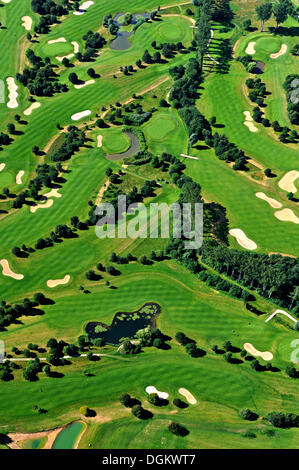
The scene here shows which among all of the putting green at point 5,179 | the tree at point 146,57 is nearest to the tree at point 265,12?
the tree at point 146,57

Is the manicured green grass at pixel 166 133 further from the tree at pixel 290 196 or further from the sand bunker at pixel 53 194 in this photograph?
the tree at pixel 290 196

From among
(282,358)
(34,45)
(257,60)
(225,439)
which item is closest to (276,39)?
(257,60)

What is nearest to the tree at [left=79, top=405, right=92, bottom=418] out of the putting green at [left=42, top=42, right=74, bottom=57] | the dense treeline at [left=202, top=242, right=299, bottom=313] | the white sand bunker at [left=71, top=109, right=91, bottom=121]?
the dense treeline at [left=202, top=242, right=299, bottom=313]

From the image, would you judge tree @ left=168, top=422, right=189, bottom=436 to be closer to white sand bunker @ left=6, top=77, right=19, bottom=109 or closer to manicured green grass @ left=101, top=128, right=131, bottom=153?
manicured green grass @ left=101, top=128, right=131, bottom=153

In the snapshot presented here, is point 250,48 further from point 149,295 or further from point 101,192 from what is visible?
point 149,295

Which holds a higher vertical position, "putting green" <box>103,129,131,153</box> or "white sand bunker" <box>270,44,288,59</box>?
"white sand bunker" <box>270,44,288,59</box>

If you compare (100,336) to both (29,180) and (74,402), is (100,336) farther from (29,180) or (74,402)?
(29,180)
